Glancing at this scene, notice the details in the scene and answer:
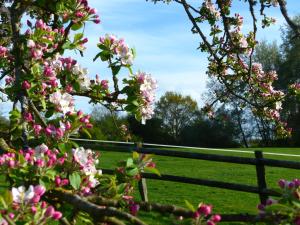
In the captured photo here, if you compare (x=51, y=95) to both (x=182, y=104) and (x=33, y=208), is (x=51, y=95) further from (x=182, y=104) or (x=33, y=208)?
(x=182, y=104)

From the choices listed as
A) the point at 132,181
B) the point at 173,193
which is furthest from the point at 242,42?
the point at 132,181

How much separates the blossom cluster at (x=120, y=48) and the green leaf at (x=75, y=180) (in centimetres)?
93

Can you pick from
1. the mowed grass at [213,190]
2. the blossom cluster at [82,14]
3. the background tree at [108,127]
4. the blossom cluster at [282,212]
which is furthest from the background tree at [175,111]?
the blossom cluster at [282,212]

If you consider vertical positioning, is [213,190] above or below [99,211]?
below

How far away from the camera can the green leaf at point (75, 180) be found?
2594 mm

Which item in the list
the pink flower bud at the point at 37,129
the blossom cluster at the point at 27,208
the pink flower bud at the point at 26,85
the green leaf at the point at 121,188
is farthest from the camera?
the pink flower bud at the point at 26,85

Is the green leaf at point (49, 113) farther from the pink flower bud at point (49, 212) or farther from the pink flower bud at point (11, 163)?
the pink flower bud at point (49, 212)

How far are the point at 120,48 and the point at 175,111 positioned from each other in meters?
50.7

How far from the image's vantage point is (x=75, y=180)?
262cm

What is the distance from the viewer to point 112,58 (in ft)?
11.3

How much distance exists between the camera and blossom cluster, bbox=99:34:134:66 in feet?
11.1

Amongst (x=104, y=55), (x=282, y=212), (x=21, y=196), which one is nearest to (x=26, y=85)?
(x=104, y=55)

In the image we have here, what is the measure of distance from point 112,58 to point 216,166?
53.7ft

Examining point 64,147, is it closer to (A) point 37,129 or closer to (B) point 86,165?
(B) point 86,165
